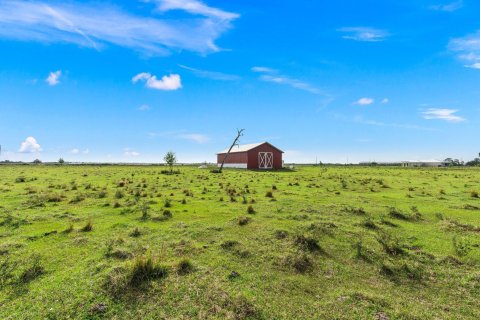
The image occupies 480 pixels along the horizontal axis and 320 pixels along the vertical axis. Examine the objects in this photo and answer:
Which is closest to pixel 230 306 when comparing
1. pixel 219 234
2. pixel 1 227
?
pixel 219 234

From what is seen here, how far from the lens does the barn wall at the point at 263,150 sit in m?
61.0

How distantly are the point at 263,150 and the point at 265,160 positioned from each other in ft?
7.29

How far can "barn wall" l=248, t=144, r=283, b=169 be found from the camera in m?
61.0

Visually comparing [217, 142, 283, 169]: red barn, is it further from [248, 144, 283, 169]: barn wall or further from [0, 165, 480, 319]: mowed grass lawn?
[0, 165, 480, 319]: mowed grass lawn

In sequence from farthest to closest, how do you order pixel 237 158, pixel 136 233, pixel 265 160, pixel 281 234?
pixel 237 158 < pixel 265 160 < pixel 136 233 < pixel 281 234

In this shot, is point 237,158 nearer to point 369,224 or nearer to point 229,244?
point 369,224

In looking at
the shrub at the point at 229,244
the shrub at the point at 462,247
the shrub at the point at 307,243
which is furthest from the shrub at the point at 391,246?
the shrub at the point at 229,244

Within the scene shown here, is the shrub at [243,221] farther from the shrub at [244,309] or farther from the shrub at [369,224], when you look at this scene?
the shrub at [244,309]

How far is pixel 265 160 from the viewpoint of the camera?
62844 millimetres

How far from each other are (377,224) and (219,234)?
Result: 23.3 ft

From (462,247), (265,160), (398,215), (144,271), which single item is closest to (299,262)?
(144,271)

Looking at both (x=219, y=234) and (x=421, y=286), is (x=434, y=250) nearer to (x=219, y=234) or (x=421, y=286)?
(x=421, y=286)

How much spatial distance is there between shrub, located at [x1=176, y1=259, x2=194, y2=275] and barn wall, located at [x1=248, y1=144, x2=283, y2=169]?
173ft

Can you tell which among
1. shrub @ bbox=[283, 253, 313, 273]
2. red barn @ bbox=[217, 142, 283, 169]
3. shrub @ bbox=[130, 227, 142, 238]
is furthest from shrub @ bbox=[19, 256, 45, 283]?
red barn @ bbox=[217, 142, 283, 169]
